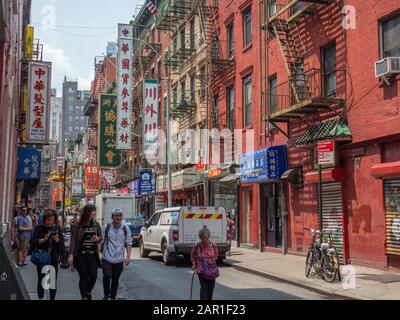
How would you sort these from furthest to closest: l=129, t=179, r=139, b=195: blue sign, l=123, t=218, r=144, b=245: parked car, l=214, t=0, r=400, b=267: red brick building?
l=129, t=179, r=139, b=195: blue sign < l=123, t=218, r=144, b=245: parked car < l=214, t=0, r=400, b=267: red brick building

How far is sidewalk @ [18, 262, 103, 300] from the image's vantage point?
10.8 m

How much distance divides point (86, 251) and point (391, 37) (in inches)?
419

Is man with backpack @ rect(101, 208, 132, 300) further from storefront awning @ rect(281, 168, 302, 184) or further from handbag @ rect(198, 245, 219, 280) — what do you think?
storefront awning @ rect(281, 168, 302, 184)

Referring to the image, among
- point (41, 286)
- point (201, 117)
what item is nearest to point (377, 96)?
point (41, 286)

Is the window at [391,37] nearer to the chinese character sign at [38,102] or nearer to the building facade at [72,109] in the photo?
the chinese character sign at [38,102]

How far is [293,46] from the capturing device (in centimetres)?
2000

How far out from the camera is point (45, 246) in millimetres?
9234

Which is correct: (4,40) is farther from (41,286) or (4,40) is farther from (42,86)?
(42,86)

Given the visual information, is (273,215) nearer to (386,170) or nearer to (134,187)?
(386,170)

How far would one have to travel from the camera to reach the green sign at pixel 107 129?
3972cm

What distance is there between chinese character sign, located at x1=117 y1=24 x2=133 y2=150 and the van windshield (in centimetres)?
1855

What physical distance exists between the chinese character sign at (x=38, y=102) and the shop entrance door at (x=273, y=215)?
9.30m

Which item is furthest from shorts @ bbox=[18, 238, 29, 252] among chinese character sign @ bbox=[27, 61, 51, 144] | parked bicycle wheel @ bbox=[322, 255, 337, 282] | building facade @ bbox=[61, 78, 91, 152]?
building facade @ bbox=[61, 78, 91, 152]

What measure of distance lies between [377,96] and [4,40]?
33.3 ft
